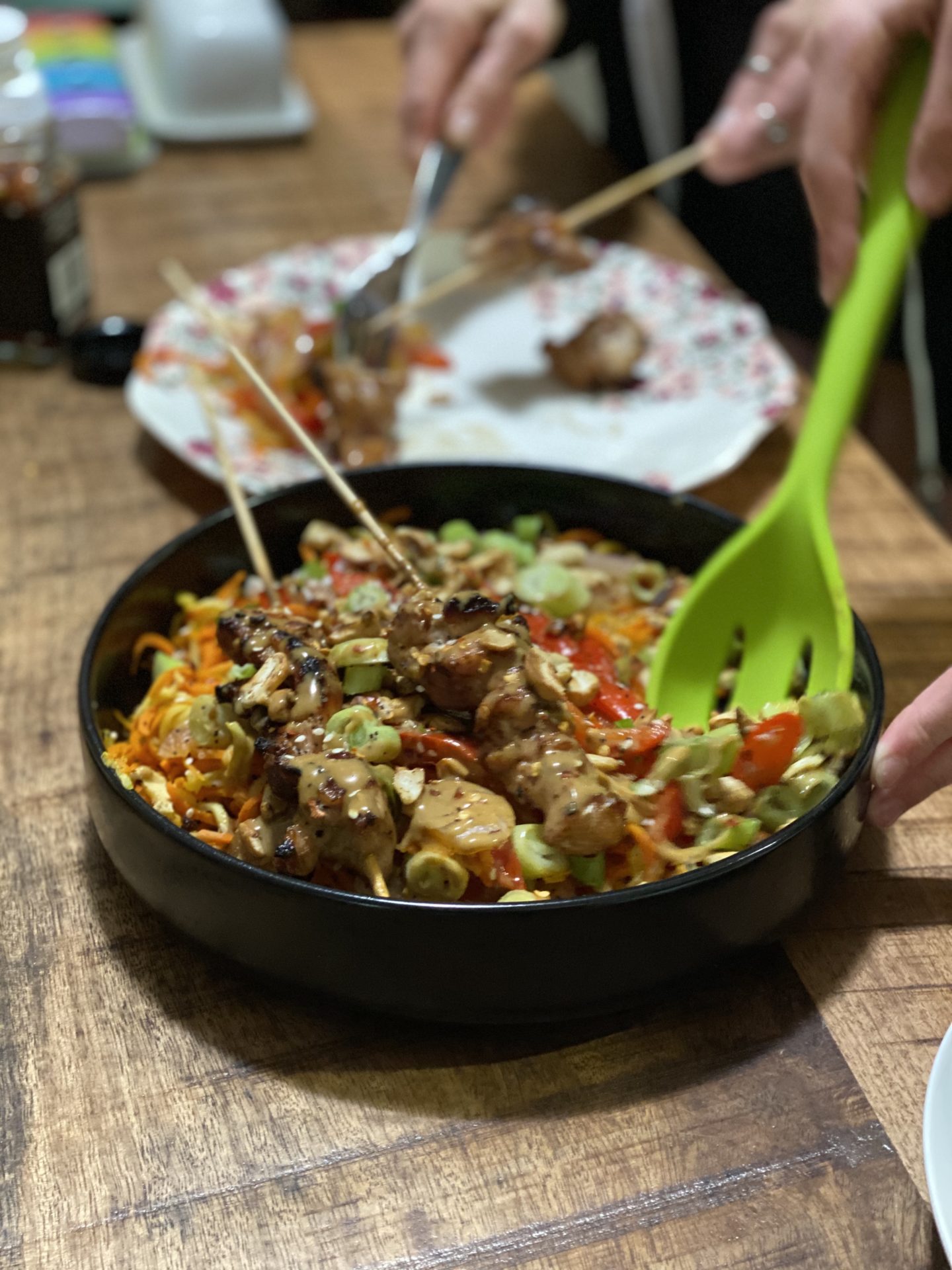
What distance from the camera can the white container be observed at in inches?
115

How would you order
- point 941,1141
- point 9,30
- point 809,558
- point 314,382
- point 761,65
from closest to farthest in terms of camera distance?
1. point 941,1141
2. point 809,558
3. point 9,30
4. point 314,382
5. point 761,65

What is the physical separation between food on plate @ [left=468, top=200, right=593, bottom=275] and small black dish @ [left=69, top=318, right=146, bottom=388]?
0.67m

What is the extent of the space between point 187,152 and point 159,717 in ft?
7.05

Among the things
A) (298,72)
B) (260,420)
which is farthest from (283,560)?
(298,72)

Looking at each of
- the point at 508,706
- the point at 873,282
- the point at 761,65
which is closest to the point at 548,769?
the point at 508,706

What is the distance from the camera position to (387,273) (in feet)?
7.21

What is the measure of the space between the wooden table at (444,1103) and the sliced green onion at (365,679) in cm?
28

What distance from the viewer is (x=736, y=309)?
88.2 inches

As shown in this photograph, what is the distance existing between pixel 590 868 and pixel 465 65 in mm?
1955

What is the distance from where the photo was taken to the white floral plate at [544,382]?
1869 millimetres

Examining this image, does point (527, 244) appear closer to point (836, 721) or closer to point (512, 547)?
point (512, 547)

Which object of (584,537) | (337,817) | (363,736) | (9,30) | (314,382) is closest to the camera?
(337,817)

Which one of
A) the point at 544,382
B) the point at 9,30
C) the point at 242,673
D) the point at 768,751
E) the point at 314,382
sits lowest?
the point at 544,382

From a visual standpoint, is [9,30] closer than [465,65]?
Yes
